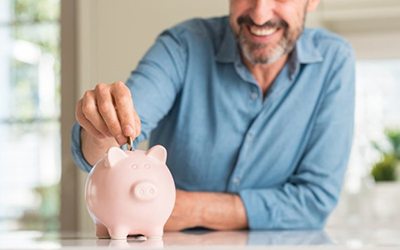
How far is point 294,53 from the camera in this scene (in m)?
1.54

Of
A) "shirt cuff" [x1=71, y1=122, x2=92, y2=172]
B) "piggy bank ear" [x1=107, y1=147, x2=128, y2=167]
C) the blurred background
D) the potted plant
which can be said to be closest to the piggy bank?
"piggy bank ear" [x1=107, y1=147, x2=128, y2=167]

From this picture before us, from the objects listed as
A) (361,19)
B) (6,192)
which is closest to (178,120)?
(361,19)

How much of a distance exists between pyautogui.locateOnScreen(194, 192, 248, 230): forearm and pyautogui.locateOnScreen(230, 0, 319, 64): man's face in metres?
0.27

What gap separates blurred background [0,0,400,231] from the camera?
251 cm

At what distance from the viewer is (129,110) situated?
95cm

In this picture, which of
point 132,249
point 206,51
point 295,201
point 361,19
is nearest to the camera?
point 132,249

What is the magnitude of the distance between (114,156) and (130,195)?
0.05 meters

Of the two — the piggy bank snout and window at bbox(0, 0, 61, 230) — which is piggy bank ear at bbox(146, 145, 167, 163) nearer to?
the piggy bank snout

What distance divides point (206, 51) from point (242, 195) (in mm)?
316

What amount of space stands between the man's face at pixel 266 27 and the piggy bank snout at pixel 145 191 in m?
0.63

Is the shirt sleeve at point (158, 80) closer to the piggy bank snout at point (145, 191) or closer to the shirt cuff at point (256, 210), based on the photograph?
the shirt cuff at point (256, 210)

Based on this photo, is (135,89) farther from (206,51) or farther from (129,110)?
(129,110)

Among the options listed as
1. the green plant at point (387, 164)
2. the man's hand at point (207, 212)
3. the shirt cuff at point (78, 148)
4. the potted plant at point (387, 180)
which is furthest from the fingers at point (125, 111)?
the green plant at point (387, 164)

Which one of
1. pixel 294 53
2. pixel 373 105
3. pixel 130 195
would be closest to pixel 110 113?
pixel 130 195
